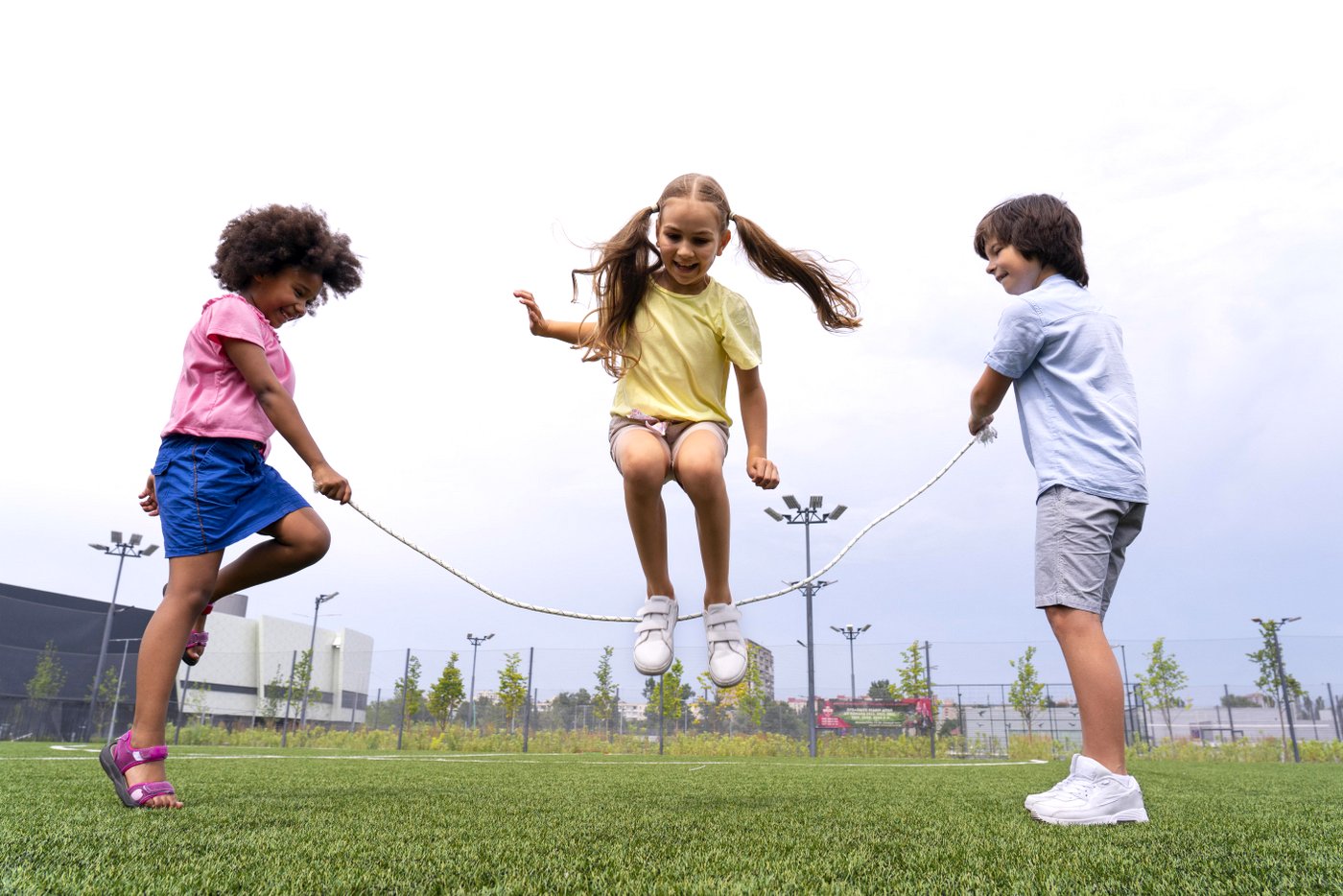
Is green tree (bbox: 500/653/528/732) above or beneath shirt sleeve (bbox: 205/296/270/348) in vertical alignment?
beneath

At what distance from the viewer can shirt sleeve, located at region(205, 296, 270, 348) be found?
10.3 feet

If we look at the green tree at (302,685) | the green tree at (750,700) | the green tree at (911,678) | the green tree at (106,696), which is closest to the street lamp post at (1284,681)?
the green tree at (911,678)

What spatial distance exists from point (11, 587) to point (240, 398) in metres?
46.7

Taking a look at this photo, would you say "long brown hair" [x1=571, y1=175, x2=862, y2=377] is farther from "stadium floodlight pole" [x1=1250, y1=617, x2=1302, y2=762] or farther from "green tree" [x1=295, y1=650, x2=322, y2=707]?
"green tree" [x1=295, y1=650, x2=322, y2=707]

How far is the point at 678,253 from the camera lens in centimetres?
354

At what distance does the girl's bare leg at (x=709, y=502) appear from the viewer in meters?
3.38

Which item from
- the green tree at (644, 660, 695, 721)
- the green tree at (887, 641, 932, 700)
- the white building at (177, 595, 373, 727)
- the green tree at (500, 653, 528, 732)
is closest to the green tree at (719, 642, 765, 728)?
the green tree at (644, 660, 695, 721)

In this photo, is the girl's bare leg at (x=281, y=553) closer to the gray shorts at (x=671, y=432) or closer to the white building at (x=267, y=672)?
the gray shorts at (x=671, y=432)

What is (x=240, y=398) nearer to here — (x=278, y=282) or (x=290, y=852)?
(x=278, y=282)

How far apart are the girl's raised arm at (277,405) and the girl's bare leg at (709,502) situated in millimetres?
1321

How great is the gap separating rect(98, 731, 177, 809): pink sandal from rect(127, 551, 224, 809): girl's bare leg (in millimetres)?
33

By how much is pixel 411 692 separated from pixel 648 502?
74.8ft

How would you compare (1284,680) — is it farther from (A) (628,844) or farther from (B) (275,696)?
(B) (275,696)

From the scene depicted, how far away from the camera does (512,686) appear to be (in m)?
22.9
